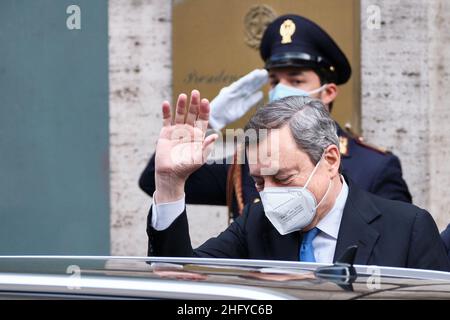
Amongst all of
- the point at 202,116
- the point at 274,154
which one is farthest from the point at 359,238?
the point at 202,116

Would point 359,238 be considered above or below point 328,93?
below

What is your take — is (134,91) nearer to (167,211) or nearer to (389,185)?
(389,185)

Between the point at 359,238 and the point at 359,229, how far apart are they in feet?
0.11

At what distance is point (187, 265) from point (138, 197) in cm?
433

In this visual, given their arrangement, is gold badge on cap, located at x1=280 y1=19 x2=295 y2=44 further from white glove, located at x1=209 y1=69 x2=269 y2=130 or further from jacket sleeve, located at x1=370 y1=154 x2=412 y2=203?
jacket sleeve, located at x1=370 y1=154 x2=412 y2=203

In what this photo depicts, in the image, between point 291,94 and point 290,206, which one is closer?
point 290,206

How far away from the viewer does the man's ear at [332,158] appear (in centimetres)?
386

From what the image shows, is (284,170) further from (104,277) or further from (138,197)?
(138,197)

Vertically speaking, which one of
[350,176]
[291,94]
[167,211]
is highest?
[291,94]

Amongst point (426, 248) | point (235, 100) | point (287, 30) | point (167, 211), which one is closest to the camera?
point (426, 248)

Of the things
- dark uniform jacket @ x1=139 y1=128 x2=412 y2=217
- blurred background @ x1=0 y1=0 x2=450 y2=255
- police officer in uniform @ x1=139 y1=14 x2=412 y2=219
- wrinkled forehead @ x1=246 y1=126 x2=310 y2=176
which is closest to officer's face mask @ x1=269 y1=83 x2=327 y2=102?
police officer in uniform @ x1=139 y1=14 x2=412 y2=219

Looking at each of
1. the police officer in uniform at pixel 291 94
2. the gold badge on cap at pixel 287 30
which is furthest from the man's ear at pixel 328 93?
the gold badge on cap at pixel 287 30

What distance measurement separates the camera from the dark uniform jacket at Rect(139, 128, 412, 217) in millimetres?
4941

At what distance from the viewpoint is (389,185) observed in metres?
4.95
